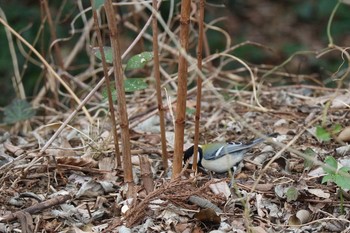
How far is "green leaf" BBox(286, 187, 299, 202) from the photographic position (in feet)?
8.34

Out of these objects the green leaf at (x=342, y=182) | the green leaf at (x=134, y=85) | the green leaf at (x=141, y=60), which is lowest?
the green leaf at (x=342, y=182)

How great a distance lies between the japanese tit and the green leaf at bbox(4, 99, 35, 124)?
4.02ft

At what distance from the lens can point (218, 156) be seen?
279cm

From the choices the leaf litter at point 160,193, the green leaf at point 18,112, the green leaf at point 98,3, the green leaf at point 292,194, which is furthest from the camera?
the green leaf at point 18,112

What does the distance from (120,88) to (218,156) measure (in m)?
0.51

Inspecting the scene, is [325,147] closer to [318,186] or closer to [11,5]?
[318,186]

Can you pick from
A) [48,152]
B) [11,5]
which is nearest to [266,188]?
[48,152]

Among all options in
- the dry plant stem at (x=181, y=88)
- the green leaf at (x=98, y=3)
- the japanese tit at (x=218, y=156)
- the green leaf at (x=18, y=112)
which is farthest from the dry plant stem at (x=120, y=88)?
the green leaf at (x=18, y=112)

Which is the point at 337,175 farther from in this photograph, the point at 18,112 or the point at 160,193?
the point at 18,112

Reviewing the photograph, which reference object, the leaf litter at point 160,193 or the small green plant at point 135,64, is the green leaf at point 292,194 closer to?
the leaf litter at point 160,193

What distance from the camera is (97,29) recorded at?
253 cm

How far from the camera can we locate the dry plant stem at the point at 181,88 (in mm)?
2377

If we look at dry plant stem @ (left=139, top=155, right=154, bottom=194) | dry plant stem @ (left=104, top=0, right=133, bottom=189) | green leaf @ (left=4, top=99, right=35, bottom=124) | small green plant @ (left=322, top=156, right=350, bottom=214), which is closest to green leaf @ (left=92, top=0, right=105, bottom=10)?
dry plant stem @ (left=104, top=0, right=133, bottom=189)

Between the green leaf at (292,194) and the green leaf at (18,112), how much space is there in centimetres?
164
